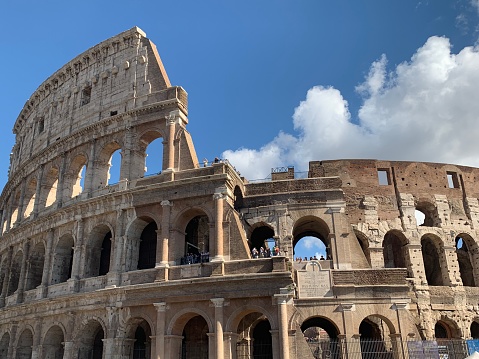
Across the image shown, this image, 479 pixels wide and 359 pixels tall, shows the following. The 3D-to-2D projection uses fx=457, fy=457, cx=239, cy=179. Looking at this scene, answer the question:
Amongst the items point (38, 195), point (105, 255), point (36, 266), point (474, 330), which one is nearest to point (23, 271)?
point (36, 266)

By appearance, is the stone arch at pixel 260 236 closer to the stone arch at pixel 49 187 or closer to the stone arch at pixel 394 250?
the stone arch at pixel 394 250

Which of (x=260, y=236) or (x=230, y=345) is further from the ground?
(x=260, y=236)

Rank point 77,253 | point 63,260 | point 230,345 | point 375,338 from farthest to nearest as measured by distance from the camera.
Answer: point 63,260
point 77,253
point 375,338
point 230,345

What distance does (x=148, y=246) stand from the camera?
61.8 feet

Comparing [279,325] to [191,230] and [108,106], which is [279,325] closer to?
[191,230]

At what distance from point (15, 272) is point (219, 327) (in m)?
13.5

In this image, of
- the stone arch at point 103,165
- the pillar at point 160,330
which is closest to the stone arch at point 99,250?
the stone arch at point 103,165

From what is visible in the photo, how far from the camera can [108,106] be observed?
21328 mm

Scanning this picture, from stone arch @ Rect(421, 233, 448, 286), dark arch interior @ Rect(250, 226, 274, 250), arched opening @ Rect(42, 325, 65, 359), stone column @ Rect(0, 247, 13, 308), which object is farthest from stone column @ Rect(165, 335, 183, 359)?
stone arch @ Rect(421, 233, 448, 286)

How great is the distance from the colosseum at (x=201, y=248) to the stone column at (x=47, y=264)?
5 cm

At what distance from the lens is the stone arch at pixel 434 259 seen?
20.4 meters

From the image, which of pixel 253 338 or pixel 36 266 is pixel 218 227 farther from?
pixel 36 266

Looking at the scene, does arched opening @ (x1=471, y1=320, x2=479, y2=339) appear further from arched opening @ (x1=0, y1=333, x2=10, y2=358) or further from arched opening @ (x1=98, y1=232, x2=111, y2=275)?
arched opening @ (x1=0, y1=333, x2=10, y2=358)

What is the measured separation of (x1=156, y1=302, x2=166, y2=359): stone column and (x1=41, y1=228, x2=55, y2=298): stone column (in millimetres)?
6364
